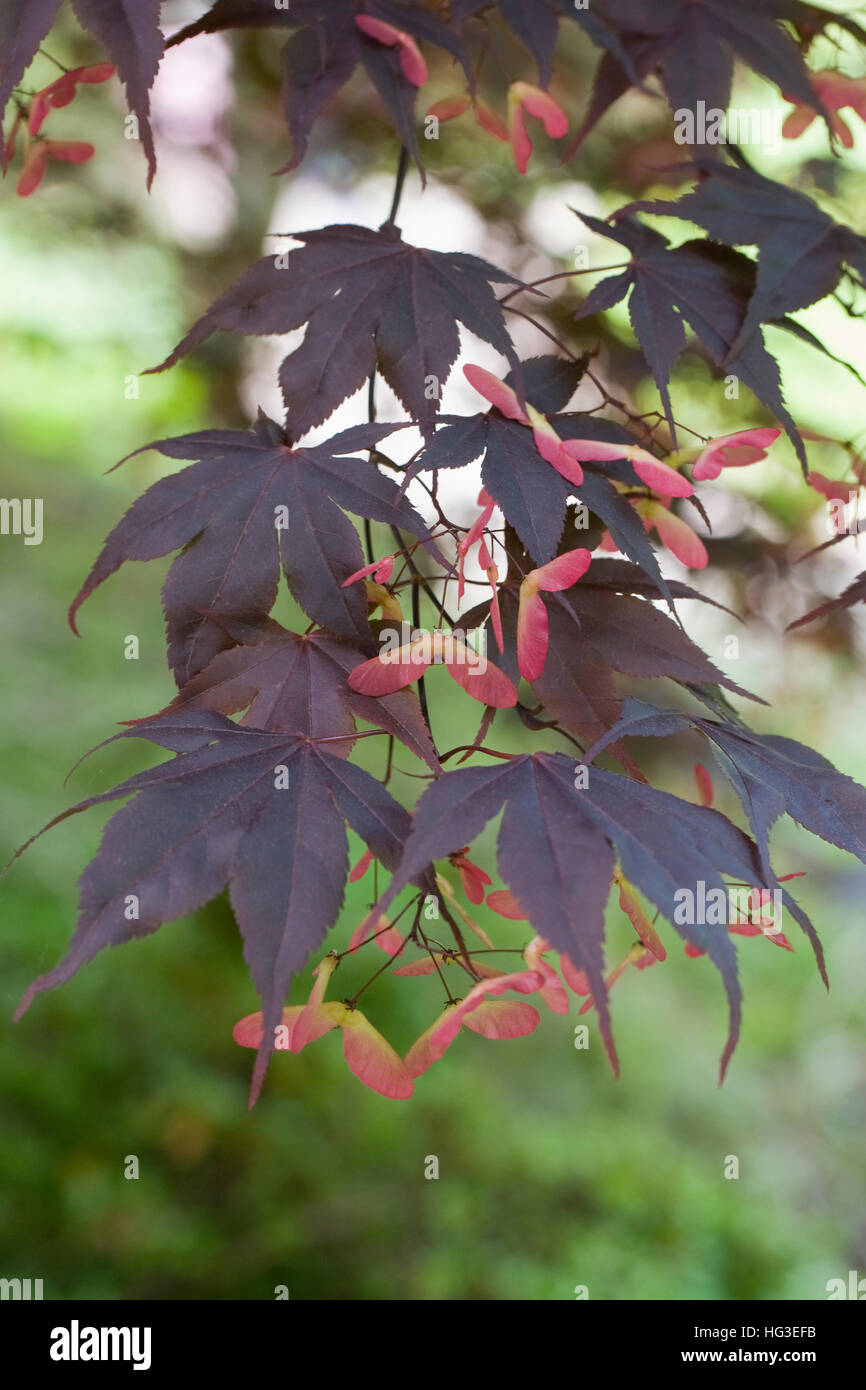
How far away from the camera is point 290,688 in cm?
68

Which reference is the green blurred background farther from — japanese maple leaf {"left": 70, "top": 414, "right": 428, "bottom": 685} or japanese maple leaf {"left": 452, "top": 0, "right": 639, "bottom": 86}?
japanese maple leaf {"left": 70, "top": 414, "right": 428, "bottom": 685}

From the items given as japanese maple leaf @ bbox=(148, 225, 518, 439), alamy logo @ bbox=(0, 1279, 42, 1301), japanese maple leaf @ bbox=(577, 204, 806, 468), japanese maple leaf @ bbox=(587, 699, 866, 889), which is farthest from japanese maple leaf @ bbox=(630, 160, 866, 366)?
alamy logo @ bbox=(0, 1279, 42, 1301)

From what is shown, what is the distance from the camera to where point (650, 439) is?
821mm

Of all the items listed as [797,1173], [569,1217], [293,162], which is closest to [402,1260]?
[569,1217]

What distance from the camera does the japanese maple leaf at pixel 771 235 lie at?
74cm

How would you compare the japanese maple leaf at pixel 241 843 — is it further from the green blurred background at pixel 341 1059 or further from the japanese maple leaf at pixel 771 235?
the green blurred background at pixel 341 1059

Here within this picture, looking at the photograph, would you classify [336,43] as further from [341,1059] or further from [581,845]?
[341,1059]

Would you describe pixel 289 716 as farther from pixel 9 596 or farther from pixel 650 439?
pixel 9 596

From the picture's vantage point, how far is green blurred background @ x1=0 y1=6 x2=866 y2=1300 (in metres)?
1.79

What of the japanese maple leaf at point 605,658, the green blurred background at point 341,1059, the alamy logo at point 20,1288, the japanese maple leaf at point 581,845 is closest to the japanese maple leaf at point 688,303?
the japanese maple leaf at point 605,658

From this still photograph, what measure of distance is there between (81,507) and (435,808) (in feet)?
9.12

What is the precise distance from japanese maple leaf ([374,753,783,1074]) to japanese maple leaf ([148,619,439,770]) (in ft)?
0.31
